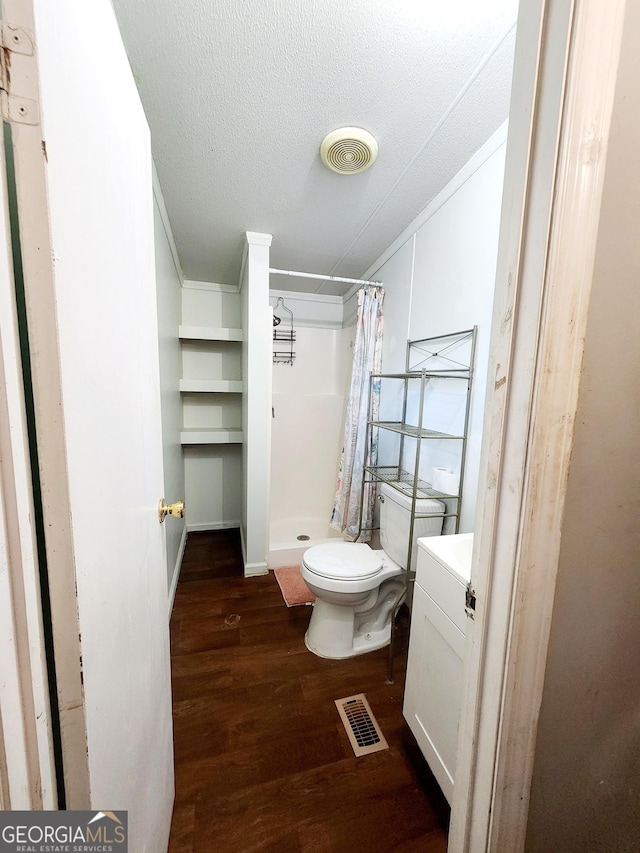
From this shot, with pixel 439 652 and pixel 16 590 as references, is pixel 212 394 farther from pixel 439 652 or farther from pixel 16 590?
pixel 16 590

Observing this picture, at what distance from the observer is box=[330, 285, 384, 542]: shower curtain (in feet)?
7.29

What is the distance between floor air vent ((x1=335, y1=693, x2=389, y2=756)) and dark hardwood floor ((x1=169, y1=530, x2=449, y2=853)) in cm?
3

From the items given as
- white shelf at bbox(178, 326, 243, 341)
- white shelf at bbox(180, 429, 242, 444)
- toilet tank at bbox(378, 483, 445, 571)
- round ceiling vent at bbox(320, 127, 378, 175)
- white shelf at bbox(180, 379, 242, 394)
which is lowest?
toilet tank at bbox(378, 483, 445, 571)

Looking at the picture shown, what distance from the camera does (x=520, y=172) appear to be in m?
0.50

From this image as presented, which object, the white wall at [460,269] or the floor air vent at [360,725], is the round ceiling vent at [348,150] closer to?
the white wall at [460,269]

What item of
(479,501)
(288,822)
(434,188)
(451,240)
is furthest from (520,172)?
(288,822)

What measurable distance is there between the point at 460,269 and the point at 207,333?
190cm

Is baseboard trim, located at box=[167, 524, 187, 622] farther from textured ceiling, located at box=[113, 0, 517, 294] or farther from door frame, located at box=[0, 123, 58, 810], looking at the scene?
textured ceiling, located at box=[113, 0, 517, 294]

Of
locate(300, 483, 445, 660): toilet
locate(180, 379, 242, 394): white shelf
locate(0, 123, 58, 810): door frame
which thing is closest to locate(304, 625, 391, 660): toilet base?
locate(300, 483, 445, 660): toilet

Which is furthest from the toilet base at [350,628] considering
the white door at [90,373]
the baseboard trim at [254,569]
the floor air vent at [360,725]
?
the white door at [90,373]

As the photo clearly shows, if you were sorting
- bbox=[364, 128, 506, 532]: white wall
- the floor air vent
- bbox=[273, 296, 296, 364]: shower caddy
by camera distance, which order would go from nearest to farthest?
1. the floor air vent
2. bbox=[364, 128, 506, 532]: white wall
3. bbox=[273, 296, 296, 364]: shower caddy

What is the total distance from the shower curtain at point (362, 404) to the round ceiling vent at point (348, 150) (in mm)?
870

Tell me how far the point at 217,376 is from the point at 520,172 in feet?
9.03

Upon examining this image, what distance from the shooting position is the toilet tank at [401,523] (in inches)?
61.6
